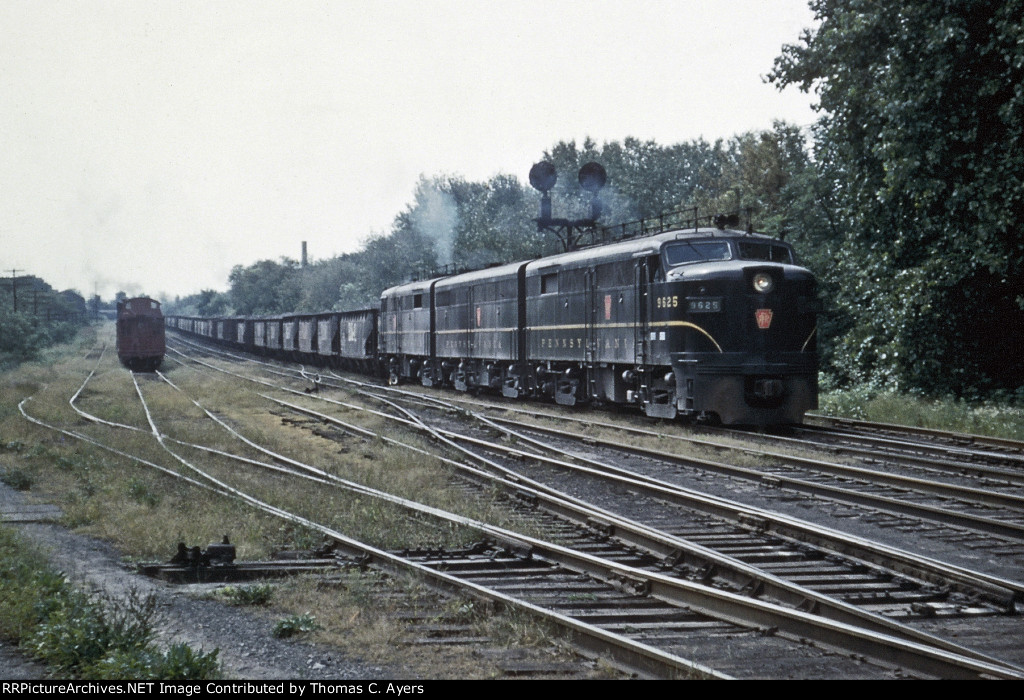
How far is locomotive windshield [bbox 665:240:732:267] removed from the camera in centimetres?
1769

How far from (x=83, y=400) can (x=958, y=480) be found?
27.0 metres

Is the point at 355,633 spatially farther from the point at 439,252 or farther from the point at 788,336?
the point at 439,252

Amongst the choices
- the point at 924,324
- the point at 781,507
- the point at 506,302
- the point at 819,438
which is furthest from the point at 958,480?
the point at 506,302

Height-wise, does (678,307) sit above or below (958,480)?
above

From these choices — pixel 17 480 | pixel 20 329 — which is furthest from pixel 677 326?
pixel 20 329

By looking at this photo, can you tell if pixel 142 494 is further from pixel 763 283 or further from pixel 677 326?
pixel 763 283

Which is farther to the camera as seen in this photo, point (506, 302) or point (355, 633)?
point (506, 302)

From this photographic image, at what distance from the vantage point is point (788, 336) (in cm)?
1683

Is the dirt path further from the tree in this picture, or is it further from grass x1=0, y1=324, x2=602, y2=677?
the tree

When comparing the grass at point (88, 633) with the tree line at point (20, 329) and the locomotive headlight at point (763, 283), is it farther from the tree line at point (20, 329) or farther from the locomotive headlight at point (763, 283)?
the tree line at point (20, 329)

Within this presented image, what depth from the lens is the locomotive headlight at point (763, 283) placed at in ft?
54.7

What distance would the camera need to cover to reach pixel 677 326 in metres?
16.9

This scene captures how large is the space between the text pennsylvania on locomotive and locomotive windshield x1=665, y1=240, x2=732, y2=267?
0.02 metres

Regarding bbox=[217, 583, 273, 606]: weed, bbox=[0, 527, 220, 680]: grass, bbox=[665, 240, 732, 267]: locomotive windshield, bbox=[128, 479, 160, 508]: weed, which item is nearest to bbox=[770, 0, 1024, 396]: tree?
bbox=[665, 240, 732, 267]: locomotive windshield
